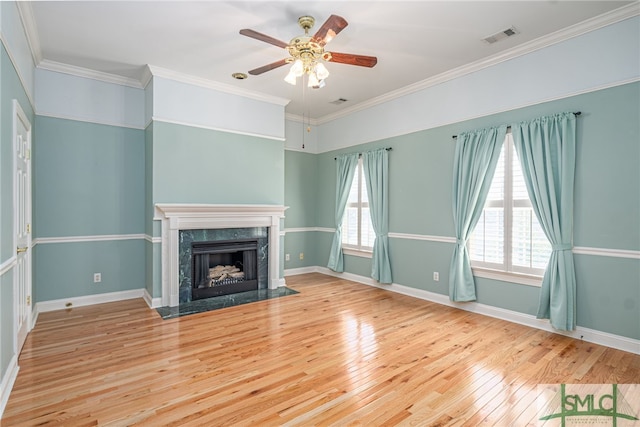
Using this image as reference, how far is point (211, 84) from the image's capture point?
15.7 ft

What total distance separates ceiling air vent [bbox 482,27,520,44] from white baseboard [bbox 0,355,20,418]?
5131mm

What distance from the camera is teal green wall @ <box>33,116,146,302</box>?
4184 millimetres

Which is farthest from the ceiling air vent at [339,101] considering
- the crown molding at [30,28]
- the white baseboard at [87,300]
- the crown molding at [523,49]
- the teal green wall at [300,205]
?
the white baseboard at [87,300]

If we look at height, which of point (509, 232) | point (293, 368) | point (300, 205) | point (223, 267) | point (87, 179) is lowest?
point (293, 368)

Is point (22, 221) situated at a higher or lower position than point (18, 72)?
lower

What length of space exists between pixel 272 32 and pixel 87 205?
3315 millimetres

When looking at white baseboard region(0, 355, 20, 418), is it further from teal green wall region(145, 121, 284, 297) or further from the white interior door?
teal green wall region(145, 121, 284, 297)

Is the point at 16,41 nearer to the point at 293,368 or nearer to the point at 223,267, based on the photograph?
the point at 223,267

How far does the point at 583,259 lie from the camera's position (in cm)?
332

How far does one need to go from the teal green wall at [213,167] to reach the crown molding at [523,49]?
6.70 ft

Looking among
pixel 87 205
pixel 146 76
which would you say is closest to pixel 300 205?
pixel 146 76

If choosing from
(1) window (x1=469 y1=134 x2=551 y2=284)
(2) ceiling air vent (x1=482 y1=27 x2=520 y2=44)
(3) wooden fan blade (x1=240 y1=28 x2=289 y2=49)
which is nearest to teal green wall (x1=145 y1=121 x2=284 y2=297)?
(3) wooden fan blade (x1=240 y1=28 x2=289 y2=49)

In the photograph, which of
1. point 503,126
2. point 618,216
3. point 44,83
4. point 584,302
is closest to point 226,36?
point 44,83

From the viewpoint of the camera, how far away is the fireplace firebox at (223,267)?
470 cm
